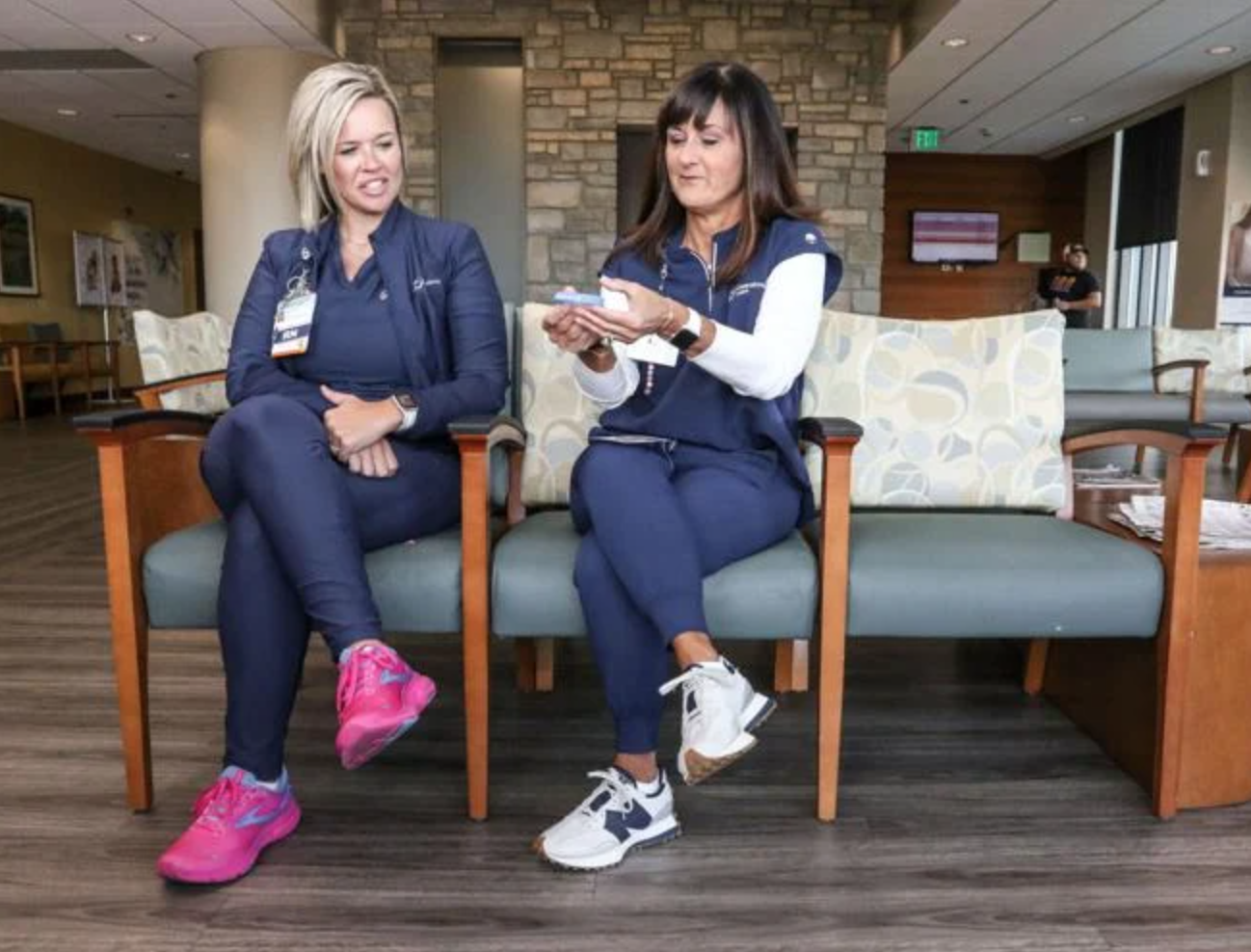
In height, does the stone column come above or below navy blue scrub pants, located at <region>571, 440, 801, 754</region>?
above

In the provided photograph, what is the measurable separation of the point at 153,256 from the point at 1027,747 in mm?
13559

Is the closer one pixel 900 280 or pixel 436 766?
pixel 436 766

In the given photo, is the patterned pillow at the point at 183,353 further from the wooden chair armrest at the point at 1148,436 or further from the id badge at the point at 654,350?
the wooden chair armrest at the point at 1148,436

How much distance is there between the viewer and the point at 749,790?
1.79m

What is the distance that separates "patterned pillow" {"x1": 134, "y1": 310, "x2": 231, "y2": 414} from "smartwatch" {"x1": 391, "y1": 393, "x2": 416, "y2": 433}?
936 mm

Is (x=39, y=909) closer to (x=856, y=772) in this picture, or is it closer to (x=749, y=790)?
(x=749, y=790)

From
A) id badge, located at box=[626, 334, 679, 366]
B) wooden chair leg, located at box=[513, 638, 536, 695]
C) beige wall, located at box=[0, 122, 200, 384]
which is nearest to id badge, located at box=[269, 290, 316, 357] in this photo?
id badge, located at box=[626, 334, 679, 366]

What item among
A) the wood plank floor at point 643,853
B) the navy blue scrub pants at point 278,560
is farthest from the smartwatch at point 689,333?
the wood plank floor at point 643,853

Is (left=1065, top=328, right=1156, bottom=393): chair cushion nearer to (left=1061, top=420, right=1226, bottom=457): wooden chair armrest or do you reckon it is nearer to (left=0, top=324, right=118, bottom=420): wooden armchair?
(left=1061, top=420, right=1226, bottom=457): wooden chair armrest

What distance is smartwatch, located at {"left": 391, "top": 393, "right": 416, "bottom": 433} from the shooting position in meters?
1.68

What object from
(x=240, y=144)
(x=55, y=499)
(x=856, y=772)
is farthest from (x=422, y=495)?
(x=240, y=144)

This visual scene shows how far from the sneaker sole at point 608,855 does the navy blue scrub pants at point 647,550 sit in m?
0.14

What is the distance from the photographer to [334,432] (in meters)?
1.59

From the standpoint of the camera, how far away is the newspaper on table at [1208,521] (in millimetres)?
1761
